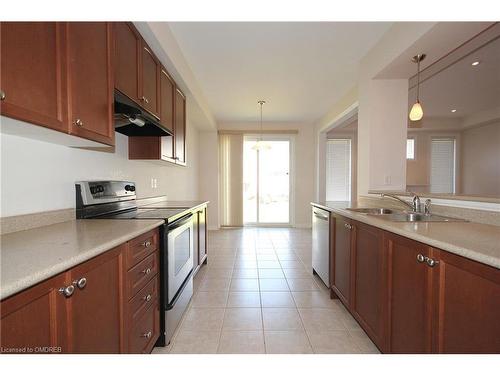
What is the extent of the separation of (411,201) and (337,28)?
1815 mm

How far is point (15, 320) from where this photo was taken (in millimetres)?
647

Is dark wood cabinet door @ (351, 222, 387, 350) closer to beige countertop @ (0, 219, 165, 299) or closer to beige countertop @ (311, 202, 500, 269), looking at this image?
beige countertop @ (311, 202, 500, 269)

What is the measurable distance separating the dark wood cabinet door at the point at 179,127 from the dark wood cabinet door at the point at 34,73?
1.77 metres

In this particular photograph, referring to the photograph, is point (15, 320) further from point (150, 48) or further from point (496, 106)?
point (496, 106)

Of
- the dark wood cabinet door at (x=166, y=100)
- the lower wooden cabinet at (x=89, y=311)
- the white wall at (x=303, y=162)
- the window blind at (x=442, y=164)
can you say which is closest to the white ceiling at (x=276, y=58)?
the dark wood cabinet door at (x=166, y=100)

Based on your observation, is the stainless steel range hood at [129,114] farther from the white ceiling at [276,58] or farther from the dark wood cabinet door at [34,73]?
the white ceiling at [276,58]

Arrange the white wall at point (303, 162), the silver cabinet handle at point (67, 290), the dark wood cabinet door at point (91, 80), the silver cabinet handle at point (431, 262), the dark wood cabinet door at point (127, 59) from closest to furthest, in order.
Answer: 1. the silver cabinet handle at point (67, 290)
2. the silver cabinet handle at point (431, 262)
3. the dark wood cabinet door at point (91, 80)
4. the dark wood cabinet door at point (127, 59)
5. the white wall at point (303, 162)

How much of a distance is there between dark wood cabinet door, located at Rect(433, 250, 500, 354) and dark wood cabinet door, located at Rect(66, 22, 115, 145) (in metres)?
1.83

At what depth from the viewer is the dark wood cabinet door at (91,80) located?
1179mm

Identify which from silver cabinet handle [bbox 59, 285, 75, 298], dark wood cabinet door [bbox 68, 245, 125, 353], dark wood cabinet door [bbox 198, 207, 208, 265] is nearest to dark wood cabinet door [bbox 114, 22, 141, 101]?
dark wood cabinet door [bbox 68, 245, 125, 353]

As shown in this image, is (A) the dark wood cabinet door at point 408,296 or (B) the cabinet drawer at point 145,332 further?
(B) the cabinet drawer at point 145,332

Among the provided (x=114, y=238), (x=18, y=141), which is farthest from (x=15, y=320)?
(x=18, y=141)

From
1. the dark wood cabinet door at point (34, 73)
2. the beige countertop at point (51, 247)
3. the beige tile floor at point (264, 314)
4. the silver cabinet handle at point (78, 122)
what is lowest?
the beige tile floor at point (264, 314)

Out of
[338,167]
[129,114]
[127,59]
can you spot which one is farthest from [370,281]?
[338,167]
